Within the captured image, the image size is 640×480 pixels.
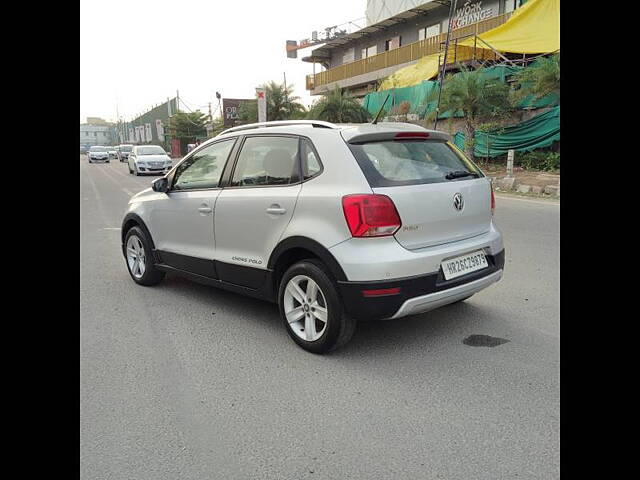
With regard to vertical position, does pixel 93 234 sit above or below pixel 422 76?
below

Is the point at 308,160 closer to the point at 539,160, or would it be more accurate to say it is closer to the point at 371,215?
the point at 371,215

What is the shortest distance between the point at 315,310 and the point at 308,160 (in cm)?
112

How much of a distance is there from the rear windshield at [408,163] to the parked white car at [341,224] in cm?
1

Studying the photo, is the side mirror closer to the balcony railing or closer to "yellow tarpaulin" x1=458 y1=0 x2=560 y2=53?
"yellow tarpaulin" x1=458 y1=0 x2=560 y2=53

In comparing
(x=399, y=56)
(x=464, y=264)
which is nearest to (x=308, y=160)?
(x=464, y=264)

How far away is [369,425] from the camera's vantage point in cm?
293

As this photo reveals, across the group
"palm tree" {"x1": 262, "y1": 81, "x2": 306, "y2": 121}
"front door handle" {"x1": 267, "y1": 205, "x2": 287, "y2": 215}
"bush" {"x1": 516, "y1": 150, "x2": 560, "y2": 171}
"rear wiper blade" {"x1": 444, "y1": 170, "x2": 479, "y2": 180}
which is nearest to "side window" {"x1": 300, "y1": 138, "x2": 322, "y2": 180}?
"front door handle" {"x1": 267, "y1": 205, "x2": 287, "y2": 215}

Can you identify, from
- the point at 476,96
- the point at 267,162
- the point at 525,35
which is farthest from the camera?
the point at 525,35

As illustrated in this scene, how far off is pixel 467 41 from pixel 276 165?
69.4ft

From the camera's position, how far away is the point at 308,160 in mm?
4043

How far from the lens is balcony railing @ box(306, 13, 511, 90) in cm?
2652

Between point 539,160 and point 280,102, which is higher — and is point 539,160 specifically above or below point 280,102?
below
